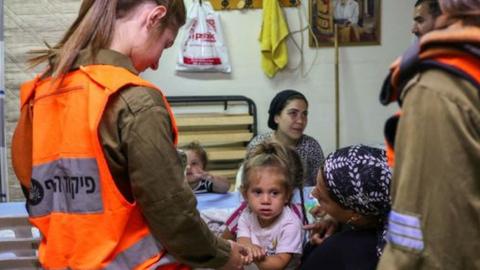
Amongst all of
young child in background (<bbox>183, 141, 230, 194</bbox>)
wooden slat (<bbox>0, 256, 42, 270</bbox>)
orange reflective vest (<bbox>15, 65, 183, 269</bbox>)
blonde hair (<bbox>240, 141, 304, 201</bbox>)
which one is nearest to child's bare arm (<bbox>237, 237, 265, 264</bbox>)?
blonde hair (<bbox>240, 141, 304, 201</bbox>)

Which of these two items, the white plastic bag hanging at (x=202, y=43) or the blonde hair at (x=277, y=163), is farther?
the white plastic bag hanging at (x=202, y=43)

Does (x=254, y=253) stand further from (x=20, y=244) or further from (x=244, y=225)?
(x=20, y=244)

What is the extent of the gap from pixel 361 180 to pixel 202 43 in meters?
3.44

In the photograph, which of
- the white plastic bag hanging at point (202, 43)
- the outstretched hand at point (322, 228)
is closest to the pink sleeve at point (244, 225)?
the outstretched hand at point (322, 228)

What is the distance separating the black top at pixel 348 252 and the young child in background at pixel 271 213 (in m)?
0.30

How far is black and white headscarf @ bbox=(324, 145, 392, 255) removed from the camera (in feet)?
4.45

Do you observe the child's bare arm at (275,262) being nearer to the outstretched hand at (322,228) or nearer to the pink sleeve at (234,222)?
the outstretched hand at (322,228)

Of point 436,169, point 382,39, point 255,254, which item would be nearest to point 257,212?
point 255,254

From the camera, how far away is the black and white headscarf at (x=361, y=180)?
136 centimetres

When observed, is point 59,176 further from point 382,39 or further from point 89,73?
point 382,39

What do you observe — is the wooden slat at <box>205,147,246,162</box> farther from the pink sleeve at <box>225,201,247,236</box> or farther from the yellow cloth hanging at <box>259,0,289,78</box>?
the pink sleeve at <box>225,201,247,236</box>

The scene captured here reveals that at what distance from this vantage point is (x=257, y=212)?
197 cm

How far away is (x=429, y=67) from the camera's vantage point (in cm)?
83

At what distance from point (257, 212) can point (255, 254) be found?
0.85 feet
